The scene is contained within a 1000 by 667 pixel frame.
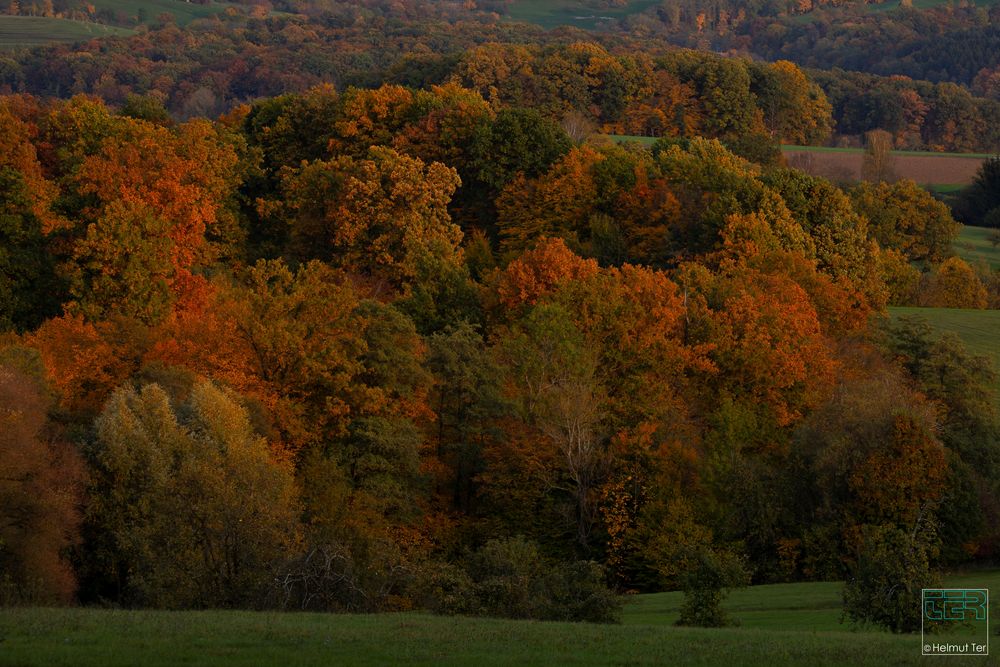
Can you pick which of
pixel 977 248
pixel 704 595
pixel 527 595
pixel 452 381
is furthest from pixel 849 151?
pixel 527 595

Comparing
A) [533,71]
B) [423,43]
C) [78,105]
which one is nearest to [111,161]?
[78,105]

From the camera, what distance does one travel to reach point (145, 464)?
145ft

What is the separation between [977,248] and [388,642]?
10751 centimetres

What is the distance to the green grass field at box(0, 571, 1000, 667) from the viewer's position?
22.2 metres

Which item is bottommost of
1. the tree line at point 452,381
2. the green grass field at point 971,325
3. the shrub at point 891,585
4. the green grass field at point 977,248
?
the green grass field at point 977,248

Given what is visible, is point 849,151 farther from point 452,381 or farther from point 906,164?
point 452,381

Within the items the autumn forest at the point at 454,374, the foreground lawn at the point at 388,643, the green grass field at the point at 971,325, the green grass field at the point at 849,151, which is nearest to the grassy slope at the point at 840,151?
the green grass field at the point at 849,151

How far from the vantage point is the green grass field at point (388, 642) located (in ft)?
72.8

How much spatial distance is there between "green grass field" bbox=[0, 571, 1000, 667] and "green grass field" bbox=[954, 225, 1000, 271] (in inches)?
3600

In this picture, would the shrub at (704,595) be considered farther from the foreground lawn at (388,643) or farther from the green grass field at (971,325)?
the green grass field at (971,325)

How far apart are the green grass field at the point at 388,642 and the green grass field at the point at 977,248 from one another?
91.4 metres

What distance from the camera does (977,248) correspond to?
392 feet

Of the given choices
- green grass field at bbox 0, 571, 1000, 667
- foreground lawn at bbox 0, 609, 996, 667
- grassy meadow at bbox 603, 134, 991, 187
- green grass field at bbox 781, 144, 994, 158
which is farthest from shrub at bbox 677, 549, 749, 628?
green grass field at bbox 781, 144, 994, 158

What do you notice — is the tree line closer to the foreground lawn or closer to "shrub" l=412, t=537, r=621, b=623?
"shrub" l=412, t=537, r=621, b=623
